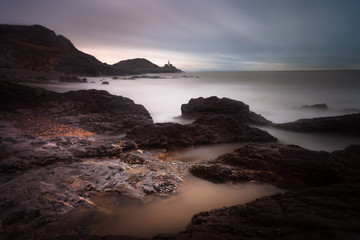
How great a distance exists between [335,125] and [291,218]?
24.3ft

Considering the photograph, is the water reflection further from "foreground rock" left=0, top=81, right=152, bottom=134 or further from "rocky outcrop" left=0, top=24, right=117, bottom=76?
"rocky outcrop" left=0, top=24, right=117, bottom=76

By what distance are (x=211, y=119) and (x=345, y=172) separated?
4.17 metres

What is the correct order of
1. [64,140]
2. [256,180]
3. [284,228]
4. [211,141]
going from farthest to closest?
[211,141]
[64,140]
[256,180]
[284,228]

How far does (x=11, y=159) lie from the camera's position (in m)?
3.81

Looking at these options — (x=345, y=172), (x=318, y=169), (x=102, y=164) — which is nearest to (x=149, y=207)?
(x=102, y=164)

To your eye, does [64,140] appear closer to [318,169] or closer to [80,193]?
[80,193]

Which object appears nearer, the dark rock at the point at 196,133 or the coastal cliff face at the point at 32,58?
the dark rock at the point at 196,133

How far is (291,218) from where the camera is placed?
7.12ft

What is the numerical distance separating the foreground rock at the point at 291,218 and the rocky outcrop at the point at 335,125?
5975 mm

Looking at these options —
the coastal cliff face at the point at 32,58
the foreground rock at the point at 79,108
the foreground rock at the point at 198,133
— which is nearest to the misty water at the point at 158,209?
the foreground rock at the point at 198,133

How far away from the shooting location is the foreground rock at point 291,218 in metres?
1.91

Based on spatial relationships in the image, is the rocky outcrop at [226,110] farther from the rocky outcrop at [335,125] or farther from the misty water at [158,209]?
the misty water at [158,209]

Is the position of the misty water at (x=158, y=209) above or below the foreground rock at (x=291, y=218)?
below

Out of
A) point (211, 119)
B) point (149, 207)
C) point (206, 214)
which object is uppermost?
point (211, 119)
